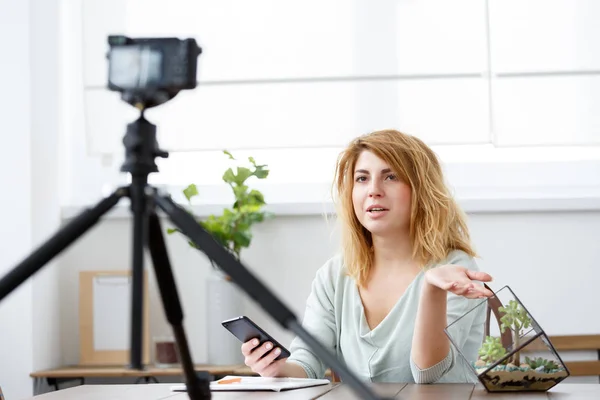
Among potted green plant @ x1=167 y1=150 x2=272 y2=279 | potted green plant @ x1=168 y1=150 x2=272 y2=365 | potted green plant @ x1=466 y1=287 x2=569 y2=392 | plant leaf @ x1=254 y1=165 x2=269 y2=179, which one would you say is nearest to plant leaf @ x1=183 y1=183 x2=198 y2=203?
potted green plant @ x1=167 y1=150 x2=272 y2=279

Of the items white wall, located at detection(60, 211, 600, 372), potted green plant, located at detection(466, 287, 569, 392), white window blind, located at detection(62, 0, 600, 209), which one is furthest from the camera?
white window blind, located at detection(62, 0, 600, 209)

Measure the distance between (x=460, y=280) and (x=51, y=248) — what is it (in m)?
0.82

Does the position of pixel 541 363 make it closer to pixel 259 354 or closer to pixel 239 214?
pixel 259 354

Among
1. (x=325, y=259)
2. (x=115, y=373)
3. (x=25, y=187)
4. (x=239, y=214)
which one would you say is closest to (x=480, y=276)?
(x=239, y=214)

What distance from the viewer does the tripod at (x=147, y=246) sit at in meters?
0.73

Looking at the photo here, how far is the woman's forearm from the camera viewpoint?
167 centimetres

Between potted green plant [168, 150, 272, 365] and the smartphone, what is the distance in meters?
1.19

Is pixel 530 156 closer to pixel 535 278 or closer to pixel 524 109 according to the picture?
pixel 524 109

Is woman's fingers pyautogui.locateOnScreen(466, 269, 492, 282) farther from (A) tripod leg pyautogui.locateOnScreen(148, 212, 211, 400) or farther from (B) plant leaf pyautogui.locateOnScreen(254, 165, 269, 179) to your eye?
(B) plant leaf pyautogui.locateOnScreen(254, 165, 269, 179)

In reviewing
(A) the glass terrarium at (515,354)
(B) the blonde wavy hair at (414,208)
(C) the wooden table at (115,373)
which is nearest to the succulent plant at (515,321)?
(A) the glass terrarium at (515,354)

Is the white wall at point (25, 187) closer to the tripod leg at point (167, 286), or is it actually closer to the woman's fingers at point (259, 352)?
the woman's fingers at point (259, 352)

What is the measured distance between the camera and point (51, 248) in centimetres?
79

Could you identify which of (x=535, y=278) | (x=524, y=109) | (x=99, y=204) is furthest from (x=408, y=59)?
(x=99, y=204)

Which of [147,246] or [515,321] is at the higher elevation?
[147,246]
